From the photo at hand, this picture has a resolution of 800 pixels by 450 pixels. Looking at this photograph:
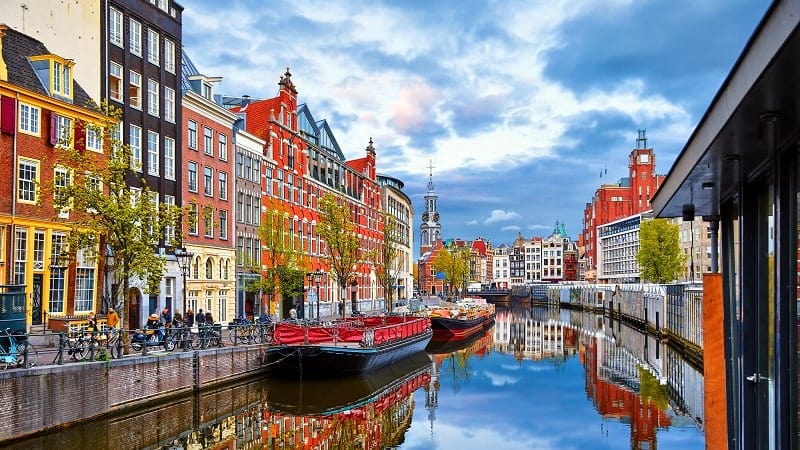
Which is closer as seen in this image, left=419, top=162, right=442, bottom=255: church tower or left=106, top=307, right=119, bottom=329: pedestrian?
left=106, top=307, right=119, bottom=329: pedestrian

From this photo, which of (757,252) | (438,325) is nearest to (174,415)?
(757,252)

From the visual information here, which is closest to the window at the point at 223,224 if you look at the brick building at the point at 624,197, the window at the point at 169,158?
the window at the point at 169,158

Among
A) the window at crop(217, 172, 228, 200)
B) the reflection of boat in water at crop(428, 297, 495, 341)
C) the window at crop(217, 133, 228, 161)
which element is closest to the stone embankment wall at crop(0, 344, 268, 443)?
the window at crop(217, 172, 228, 200)

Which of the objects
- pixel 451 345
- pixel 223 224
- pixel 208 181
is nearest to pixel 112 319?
pixel 208 181

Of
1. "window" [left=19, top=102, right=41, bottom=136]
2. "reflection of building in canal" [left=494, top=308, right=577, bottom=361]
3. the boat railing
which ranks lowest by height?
"reflection of building in canal" [left=494, top=308, right=577, bottom=361]

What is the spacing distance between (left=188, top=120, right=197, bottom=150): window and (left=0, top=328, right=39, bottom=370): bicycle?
24.3 meters

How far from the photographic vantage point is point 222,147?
49594mm

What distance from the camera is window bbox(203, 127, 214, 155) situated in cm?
4719

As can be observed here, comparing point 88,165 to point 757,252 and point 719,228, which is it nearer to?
point 719,228

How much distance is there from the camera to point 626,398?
31422 mm

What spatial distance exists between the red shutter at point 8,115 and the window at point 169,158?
1237 cm

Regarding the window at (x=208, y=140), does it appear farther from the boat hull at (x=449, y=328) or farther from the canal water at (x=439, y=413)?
the boat hull at (x=449, y=328)

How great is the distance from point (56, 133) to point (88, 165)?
7670mm

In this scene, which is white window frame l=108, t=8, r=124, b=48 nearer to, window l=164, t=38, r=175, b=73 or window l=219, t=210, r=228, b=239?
window l=164, t=38, r=175, b=73
